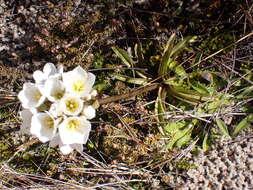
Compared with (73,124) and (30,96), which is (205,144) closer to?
(73,124)

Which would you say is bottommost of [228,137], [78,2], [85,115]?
[228,137]

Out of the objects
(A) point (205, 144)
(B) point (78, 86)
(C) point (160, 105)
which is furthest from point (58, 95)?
(A) point (205, 144)

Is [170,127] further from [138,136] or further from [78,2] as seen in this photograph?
[78,2]

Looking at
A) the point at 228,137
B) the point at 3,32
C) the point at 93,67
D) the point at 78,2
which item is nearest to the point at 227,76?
the point at 228,137

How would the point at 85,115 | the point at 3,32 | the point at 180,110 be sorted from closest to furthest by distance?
1. the point at 85,115
2. the point at 180,110
3. the point at 3,32

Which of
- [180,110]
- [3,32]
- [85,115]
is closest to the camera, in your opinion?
[85,115]

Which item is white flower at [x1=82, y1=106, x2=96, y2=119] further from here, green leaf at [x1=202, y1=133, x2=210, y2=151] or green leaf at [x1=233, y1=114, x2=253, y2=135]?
green leaf at [x1=233, y1=114, x2=253, y2=135]
